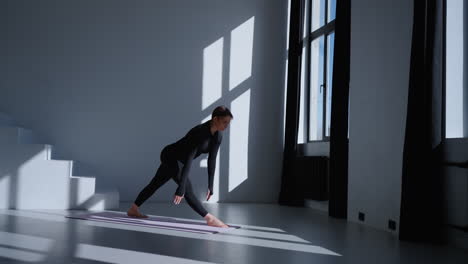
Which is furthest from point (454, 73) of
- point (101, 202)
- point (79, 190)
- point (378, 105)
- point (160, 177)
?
point (79, 190)

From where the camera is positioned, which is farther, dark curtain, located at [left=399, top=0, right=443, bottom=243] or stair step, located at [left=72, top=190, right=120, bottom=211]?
stair step, located at [left=72, top=190, right=120, bottom=211]

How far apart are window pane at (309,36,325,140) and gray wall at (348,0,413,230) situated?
144cm

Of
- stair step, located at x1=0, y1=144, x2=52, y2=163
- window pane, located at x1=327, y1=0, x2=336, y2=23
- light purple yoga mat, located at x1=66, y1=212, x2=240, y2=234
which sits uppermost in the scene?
window pane, located at x1=327, y1=0, x2=336, y2=23

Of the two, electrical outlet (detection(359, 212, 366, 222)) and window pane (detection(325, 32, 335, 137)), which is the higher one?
window pane (detection(325, 32, 335, 137))

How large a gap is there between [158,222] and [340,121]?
2.09 meters

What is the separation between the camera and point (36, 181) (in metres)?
5.61

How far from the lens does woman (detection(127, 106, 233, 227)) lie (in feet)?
13.7

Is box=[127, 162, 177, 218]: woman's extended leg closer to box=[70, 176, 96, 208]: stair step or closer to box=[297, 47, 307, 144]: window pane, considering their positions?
box=[70, 176, 96, 208]: stair step

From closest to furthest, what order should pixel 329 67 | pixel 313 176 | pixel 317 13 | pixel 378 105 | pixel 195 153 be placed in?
pixel 195 153
pixel 378 105
pixel 313 176
pixel 329 67
pixel 317 13

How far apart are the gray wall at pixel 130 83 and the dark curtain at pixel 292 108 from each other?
1.06ft

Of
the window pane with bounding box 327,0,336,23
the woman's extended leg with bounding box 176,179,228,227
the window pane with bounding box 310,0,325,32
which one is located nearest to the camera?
the woman's extended leg with bounding box 176,179,228,227

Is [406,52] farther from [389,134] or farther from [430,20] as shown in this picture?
[389,134]

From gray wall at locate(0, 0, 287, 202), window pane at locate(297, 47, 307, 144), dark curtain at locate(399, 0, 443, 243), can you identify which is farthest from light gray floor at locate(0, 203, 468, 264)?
window pane at locate(297, 47, 307, 144)

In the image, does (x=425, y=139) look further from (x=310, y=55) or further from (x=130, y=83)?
(x=130, y=83)
